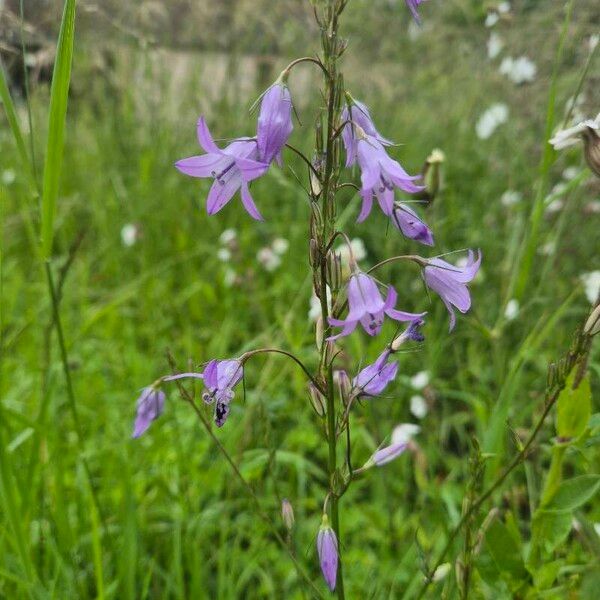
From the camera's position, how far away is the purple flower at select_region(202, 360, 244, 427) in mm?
991

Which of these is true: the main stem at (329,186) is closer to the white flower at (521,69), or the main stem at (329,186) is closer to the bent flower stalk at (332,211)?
the bent flower stalk at (332,211)

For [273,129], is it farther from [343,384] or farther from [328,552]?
[328,552]

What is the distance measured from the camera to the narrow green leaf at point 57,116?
112 cm

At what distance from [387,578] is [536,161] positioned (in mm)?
2901

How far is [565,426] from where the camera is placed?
1157 millimetres

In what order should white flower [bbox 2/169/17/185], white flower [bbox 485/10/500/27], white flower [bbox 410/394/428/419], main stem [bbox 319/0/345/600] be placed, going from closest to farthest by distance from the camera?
main stem [bbox 319/0/345/600] < white flower [bbox 410/394/428/419] < white flower [bbox 485/10/500/27] < white flower [bbox 2/169/17/185]

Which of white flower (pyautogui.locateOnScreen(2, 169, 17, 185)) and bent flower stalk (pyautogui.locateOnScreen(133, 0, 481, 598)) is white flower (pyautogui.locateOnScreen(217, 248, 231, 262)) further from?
bent flower stalk (pyautogui.locateOnScreen(133, 0, 481, 598))

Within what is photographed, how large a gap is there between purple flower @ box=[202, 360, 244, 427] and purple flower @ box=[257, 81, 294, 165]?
28 centimetres

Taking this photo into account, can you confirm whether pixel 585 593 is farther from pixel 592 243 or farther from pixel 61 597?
pixel 592 243

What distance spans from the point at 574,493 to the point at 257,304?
1.56m

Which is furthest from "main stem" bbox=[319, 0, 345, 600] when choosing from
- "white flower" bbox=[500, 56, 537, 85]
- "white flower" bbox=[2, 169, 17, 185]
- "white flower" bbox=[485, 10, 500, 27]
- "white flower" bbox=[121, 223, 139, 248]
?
"white flower" bbox=[2, 169, 17, 185]

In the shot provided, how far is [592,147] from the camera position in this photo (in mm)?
1131

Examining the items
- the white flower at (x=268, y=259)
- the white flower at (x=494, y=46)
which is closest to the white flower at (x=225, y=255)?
the white flower at (x=268, y=259)

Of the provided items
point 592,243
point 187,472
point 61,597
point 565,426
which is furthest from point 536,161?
point 61,597
